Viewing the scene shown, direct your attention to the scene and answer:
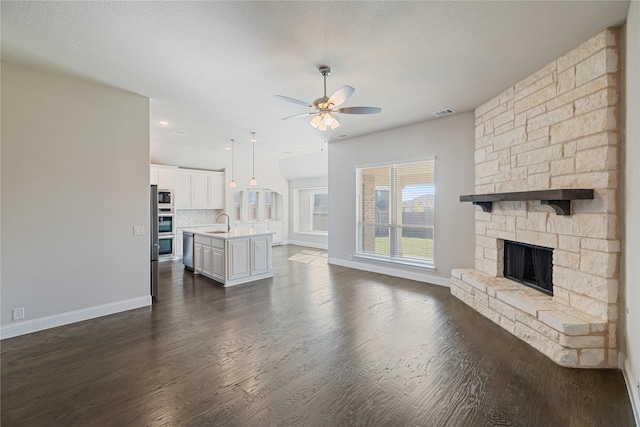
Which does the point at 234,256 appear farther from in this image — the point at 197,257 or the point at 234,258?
the point at 197,257

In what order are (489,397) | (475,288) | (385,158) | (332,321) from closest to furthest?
(489,397), (332,321), (475,288), (385,158)

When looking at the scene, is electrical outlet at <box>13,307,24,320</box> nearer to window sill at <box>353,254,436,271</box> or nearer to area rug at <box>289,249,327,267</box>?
area rug at <box>289,249,327,267</box>

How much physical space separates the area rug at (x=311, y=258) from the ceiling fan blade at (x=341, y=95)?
4.55 m

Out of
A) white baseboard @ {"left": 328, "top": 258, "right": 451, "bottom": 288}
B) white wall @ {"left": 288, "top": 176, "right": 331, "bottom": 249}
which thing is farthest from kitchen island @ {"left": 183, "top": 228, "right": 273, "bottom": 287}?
white wall @ {"left": 288, "top": 176, "right": 331, "bottom": 249}

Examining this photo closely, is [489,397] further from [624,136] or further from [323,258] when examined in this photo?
[323,258]

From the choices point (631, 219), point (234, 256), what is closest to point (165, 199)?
point (234, 256)

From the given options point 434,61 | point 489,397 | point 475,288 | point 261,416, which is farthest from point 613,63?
point 261,416

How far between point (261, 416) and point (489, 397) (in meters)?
1.70

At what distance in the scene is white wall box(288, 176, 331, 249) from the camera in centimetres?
977

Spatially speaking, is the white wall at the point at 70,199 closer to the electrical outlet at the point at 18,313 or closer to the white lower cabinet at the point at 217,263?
the electrical outlet at the point at 18,313

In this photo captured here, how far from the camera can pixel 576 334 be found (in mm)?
2498

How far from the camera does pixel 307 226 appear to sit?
10.6 meters

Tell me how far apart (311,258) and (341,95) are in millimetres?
5562

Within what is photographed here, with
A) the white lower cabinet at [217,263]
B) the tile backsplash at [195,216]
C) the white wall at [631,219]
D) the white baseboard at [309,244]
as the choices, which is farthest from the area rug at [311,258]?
the white wall at [631,219]
